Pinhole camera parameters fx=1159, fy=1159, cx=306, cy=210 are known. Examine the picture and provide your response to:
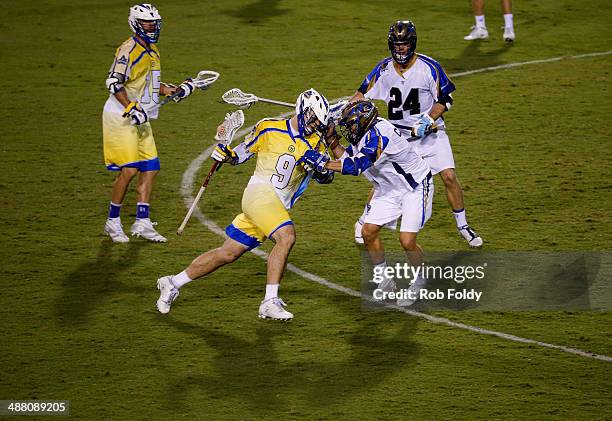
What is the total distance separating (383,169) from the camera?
10852 millimetres

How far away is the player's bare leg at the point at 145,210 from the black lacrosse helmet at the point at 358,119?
9.88ft

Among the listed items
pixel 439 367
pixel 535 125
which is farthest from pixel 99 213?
pixel 535 125

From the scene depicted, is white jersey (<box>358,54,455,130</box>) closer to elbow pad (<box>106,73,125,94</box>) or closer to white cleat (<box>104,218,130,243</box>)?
elbow pad (<box>106,73,125,94</box>)

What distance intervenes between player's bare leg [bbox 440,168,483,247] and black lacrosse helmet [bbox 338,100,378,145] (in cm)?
212

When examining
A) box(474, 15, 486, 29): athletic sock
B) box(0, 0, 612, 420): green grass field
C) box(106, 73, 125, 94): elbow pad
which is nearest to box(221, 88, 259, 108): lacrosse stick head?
box(106, 73, 125, 94): elbow pad

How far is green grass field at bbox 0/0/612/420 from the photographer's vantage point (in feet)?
30.2

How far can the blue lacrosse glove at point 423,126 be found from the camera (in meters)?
11.7

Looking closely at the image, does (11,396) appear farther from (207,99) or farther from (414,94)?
(207,99)

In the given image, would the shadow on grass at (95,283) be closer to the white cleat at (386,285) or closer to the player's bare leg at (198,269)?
the player's bare leg at (198,269)

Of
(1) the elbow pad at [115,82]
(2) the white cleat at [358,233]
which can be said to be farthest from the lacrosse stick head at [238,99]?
(2) the white cleat at [358,233]

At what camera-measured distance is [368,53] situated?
2017 cm

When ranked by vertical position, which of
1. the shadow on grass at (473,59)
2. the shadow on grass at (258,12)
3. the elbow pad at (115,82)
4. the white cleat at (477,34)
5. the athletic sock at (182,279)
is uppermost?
the elbow pad at (115,82)

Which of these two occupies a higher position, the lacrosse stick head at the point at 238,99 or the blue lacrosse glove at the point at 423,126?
the lacrosse stick head at the point at 238,99

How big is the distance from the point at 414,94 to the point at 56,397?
5.16 m
